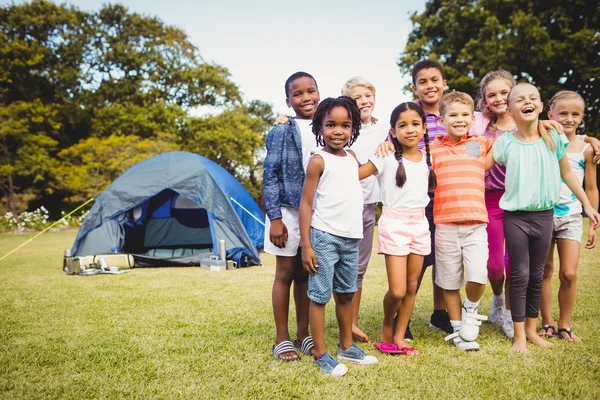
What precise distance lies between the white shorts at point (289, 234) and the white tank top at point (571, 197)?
5.41 ft

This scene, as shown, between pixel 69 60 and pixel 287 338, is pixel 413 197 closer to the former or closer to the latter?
pixel 287 338

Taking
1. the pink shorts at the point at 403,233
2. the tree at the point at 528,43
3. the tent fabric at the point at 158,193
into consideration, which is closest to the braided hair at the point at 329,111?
the pink shorts at the point at 403,233

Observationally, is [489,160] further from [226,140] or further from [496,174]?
[226,140]

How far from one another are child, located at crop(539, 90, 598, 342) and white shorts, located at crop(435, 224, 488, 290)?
2.01ft

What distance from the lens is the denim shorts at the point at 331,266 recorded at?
2242 mm

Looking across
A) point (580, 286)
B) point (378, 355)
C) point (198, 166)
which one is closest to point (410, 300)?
point (378, 355)

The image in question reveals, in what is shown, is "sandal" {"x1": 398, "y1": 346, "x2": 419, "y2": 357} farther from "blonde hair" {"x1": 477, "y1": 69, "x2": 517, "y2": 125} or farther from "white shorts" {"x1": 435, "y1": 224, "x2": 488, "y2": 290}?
"blonde hair" {"x1": 477, "y1": 69, "x2": 517, "y2": 125}

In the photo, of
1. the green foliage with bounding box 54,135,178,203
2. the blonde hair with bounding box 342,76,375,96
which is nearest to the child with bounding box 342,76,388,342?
the blonde hair with bounding box 342,76,375,96

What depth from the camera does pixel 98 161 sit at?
17.1 metres

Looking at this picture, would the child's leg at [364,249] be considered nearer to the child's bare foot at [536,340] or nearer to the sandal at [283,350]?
the sandal at [283,350]

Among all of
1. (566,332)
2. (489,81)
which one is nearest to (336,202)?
(489,81)

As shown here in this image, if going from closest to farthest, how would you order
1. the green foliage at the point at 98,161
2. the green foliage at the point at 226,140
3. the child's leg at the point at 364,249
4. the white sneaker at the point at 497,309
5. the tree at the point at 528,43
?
the child's leg at the point at 364,249 < the white sneaker at the point at 497,309 < the tree at the point at 528,43 < the green foliage at the point at 98,161 < the green foliage at the point at 226,140

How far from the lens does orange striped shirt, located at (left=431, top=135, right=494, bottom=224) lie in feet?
8.21

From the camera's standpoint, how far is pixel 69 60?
20047 mm
